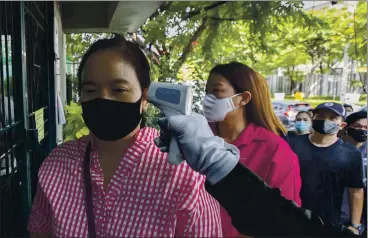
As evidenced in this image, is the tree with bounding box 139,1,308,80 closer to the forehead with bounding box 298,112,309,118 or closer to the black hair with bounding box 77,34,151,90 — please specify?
the black hair with bounding box 77,34,151,90

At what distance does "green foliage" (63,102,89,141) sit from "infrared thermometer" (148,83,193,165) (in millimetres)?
337

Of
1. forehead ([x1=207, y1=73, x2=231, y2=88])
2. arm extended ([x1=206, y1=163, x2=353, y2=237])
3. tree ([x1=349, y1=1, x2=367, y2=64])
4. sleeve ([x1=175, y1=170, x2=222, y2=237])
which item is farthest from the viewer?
tree ([x1=349, y1=1, x2=367, y2=64])

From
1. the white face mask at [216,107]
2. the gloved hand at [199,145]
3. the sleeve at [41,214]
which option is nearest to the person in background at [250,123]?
the white face mask at [216,107]

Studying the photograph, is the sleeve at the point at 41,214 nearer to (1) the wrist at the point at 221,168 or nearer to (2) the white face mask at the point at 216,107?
(1) the wrist at the point at 221,168

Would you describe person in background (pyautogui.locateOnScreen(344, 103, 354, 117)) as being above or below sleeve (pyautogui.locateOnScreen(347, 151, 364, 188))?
above

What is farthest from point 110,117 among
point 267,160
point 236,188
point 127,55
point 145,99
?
point 267,160

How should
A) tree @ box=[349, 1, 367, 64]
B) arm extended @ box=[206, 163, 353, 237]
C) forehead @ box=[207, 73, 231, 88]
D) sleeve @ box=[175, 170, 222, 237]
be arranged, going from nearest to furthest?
sleeve @ box=[175, 170, 222, 237], arm extended @ box=[206, 163, 353, 237], forehead @ box=[207, 73, 231, 88], tree @ box=[349, 1, 367, 64]

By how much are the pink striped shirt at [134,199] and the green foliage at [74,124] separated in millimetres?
126

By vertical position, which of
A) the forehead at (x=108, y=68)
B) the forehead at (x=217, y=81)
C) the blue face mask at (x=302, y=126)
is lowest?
the blue face mask at (x=302, y=126)

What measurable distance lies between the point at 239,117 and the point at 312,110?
0.42m

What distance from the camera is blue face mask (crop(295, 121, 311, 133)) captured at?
68.7 inches

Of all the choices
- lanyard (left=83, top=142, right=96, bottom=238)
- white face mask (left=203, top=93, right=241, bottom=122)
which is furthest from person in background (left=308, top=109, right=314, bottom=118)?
lanyard (left=83, top=142, right=96, bottom=238)

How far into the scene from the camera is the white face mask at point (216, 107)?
159 cm

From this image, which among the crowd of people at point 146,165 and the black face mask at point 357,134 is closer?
the crowd of people at point 146,165
